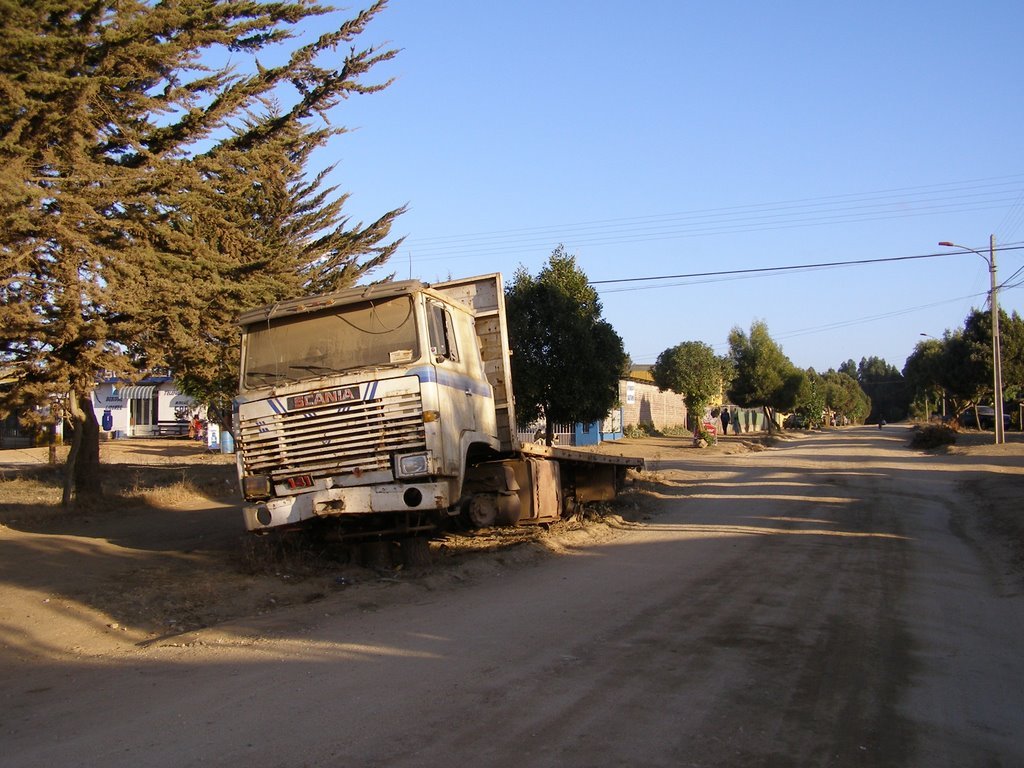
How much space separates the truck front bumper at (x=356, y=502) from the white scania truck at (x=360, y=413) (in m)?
0.01

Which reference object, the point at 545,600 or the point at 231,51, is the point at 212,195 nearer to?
the point at 231,51

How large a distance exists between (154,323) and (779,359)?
57.1m

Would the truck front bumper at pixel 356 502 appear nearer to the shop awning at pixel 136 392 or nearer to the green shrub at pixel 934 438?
the green shrub at pixel 934 438

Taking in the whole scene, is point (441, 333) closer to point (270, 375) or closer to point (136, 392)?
point (270, 375)

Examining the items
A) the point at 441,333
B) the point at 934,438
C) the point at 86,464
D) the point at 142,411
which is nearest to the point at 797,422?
the point at 934,438

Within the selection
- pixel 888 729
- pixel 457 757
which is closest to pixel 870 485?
pixel 888 729

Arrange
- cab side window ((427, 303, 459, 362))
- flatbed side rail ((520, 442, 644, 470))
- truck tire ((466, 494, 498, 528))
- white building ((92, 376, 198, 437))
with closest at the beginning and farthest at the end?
1. cab side window ((427, 303, 459, 362))
2. truck tire ((466, 494, 498, 528))
3. flatbed side rail ((520, 442, 644, 470))
4. white building ((92, 376, 198, 437))

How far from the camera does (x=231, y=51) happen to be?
1431 centimetres

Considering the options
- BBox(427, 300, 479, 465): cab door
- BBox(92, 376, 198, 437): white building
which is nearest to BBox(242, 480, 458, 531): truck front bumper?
BBox(427, 300, 479, 465): cab door

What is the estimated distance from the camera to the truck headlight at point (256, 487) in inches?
371

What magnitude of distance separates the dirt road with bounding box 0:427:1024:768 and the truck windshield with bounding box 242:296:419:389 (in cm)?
246

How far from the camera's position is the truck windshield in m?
9.51

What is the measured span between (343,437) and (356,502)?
695 mm

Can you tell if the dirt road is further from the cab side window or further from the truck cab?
the cab side window
